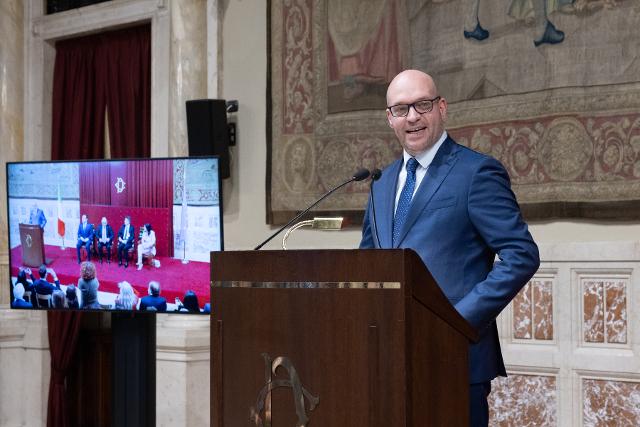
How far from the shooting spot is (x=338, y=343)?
225 centimetres

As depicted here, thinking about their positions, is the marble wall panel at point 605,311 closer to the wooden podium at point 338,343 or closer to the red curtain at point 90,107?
the wooden podium at point 338,343

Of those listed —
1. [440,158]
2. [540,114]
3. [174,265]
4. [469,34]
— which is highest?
[469,34]

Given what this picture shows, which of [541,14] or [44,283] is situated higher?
[541,14]

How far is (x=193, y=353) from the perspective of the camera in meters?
6.20

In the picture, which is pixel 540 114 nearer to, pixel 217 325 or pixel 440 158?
pixel 440 158

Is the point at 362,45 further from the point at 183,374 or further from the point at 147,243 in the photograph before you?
the point at 147,243

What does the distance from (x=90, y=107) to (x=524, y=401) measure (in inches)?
158

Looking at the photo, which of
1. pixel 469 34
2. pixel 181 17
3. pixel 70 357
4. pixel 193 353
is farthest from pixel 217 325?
pixel 70 357

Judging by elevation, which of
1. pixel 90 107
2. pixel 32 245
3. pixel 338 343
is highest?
pixel 90 107

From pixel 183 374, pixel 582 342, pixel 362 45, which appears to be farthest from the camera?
pixel 183 374

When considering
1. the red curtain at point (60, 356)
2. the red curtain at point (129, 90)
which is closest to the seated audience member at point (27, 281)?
the red curtain at point (129, 90)

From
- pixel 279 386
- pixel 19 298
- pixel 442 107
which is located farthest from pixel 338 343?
pixel 19 298

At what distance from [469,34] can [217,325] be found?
10.8ft

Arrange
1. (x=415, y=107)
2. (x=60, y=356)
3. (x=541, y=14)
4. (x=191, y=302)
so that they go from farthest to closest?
(x=60, y=356) < (x=541, y=14) < (x=191, y=302) < (x=415, y=107)
